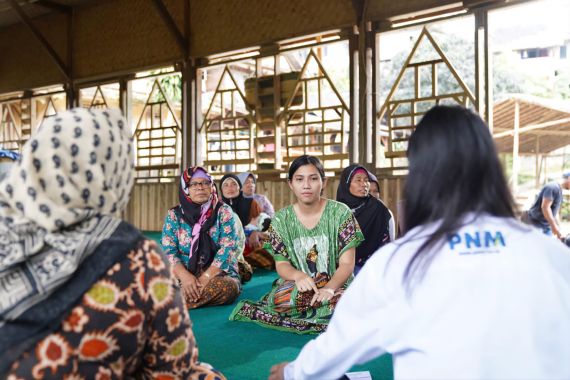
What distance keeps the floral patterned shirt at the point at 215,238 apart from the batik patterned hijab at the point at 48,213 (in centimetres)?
235

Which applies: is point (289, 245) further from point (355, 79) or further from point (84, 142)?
point (355, 79)

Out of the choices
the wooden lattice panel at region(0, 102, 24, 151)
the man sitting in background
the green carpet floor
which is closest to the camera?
the green carpet floor

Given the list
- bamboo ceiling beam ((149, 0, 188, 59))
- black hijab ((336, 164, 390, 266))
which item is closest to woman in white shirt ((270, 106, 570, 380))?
black hijab ((336, 164, 390, 266))

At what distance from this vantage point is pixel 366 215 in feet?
11.8

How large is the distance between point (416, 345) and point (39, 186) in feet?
2.38

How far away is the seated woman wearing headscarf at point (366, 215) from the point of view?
3.58 meters

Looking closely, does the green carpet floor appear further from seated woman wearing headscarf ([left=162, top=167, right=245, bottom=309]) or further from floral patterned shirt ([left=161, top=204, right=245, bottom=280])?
floral patterned shirt ([left=161, top=204, right=245, bottom=280])

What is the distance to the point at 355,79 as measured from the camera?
19.5 ft

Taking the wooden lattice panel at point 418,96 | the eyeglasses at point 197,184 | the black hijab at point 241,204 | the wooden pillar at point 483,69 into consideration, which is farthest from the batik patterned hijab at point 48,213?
the wooden pillar at point 483,69

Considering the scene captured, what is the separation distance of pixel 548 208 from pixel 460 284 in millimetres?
4316

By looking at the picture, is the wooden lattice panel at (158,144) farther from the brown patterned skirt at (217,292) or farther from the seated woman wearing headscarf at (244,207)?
the brown patterned skirt at (217,292)

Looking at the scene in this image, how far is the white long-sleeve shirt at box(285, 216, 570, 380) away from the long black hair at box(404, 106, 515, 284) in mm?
22

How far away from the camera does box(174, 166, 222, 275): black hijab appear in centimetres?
321

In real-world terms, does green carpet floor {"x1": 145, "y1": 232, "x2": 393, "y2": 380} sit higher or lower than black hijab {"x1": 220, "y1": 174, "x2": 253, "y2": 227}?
lower
